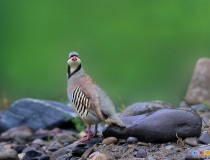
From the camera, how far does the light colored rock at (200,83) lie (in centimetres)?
1112

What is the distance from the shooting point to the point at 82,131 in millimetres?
9703

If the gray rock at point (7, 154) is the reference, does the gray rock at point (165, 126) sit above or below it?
below

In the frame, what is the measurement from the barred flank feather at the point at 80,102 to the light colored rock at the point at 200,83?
15.0 feet

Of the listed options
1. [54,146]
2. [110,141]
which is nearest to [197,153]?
[110,141]

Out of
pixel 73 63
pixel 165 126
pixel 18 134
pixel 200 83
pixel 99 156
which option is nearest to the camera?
pixel 99 156

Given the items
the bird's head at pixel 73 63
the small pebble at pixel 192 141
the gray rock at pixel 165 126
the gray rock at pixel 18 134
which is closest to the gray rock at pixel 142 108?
the gray rock at pixel 165 126

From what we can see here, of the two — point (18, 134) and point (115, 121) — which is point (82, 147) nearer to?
point (115, 121)

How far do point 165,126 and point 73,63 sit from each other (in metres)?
1.20

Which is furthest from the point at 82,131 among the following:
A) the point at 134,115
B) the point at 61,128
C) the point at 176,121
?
the point at 176,121

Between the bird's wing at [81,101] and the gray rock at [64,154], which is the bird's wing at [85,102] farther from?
the gray rock at [64,154]

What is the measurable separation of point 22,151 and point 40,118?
Answer: 2.02 m

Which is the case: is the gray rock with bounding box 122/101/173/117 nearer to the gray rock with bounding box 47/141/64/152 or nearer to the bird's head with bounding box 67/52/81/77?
the bird's head with bounding box 67/52/81/77

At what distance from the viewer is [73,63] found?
273 inches

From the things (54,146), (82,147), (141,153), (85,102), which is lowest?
(141,153)
